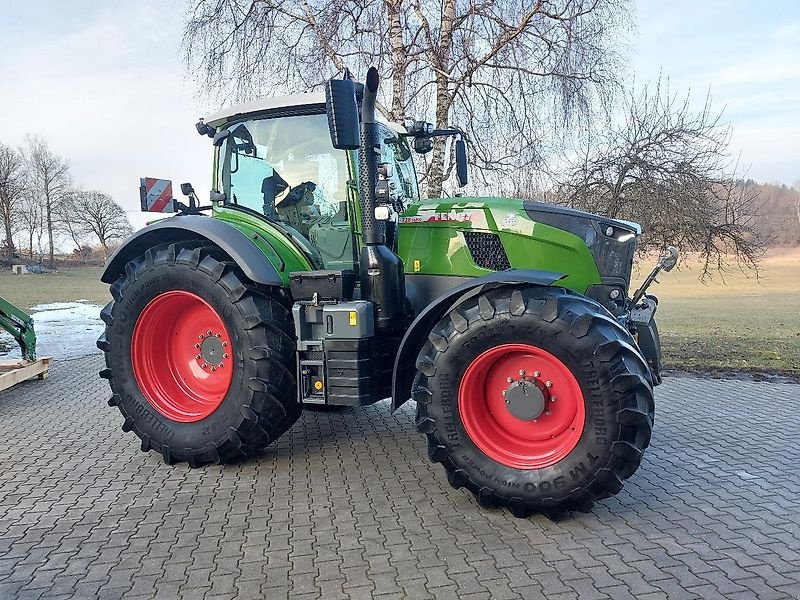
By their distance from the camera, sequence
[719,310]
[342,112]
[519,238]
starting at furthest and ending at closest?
[719,310]
[519,238]
[342,112]

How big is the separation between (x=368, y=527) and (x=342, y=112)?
2.50 meters

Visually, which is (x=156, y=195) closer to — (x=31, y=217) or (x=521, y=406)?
(x=521, y=406)

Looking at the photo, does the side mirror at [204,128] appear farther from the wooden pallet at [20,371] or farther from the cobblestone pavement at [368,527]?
the wooden pallet at [20,371]

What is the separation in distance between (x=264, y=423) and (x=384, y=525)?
127 cm

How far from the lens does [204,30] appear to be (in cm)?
959

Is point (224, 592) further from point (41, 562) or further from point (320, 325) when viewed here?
point (320, 325)

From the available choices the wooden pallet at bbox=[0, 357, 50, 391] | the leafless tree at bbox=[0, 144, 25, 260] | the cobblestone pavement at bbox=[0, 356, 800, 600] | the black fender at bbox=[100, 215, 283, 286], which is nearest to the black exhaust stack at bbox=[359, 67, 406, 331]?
the black fender at bbox=[100, 215, 283, 286]

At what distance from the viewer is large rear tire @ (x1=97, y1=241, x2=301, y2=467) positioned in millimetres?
4387

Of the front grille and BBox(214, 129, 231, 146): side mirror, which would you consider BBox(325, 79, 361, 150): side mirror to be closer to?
the front grille

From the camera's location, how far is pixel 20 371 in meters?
7.10

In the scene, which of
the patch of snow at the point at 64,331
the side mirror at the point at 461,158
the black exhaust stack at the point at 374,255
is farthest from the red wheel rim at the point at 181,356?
the patch of snow at the point at 64,331

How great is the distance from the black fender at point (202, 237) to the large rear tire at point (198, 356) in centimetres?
13

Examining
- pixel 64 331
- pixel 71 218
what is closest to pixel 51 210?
pixel 71 218

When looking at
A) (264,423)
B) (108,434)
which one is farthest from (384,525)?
(108,434)
